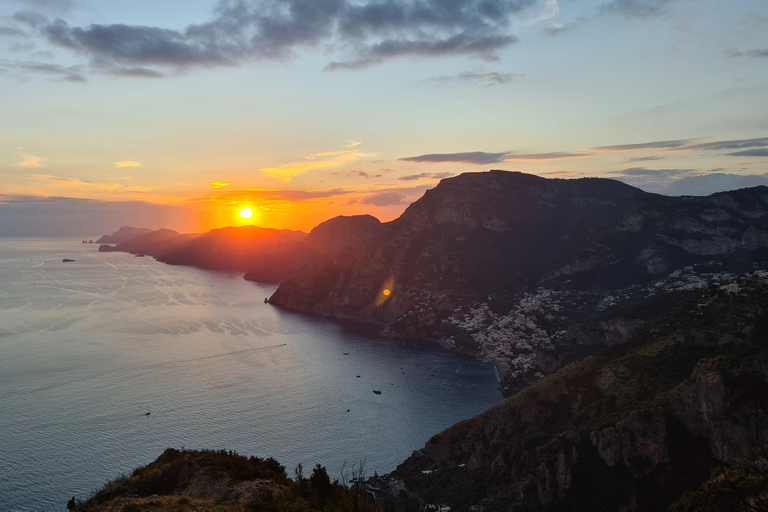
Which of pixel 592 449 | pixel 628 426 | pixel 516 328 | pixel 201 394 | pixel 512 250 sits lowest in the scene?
pixel 201 394

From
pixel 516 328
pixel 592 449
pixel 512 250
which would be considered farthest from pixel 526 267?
pixel 592 449

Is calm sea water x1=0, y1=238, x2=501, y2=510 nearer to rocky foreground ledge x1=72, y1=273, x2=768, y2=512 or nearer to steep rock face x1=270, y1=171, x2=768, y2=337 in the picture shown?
rocky foreground ledge x1=72, y1=273, x2=768, y2=512

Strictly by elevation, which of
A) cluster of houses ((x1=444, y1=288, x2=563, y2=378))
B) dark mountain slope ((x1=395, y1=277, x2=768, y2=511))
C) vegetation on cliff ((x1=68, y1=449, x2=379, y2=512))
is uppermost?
vegetation on cliff ((x1=68, y1=449, x2=379, y2=512))

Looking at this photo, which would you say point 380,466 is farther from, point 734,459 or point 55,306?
point 55,306

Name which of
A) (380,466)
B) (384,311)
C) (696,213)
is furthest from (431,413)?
(696,213)

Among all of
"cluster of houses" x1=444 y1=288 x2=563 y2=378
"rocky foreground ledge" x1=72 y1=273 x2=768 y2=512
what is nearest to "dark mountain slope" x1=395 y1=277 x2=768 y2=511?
"rocky foreground ledge" x1=72 y1=273 x2=768 y2=512

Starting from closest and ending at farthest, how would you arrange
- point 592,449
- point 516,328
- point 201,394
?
point 592,449 < point 201,394 < point 516,328

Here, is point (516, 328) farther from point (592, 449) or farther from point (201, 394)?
point (201, 394)
